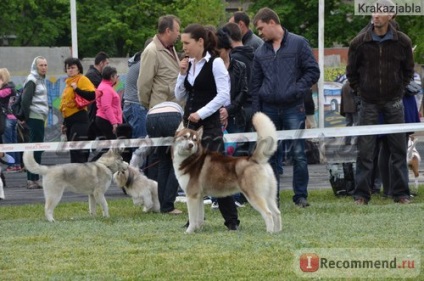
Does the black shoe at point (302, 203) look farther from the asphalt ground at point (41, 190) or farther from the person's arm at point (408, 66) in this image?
the asphalt ground at point (41, 190)

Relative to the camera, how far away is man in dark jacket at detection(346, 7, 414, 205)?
38.4 feet

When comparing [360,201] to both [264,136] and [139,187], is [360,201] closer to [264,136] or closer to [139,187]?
[139,187]

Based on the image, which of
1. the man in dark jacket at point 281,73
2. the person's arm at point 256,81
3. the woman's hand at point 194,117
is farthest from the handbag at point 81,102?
the woman's hand at point 194,117

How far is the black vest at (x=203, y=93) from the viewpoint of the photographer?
9.68 metres

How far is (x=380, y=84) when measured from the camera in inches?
462

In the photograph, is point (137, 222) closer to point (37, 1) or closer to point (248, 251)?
point (248, 251)

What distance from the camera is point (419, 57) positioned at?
31.2 meters

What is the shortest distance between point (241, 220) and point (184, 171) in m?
1.32

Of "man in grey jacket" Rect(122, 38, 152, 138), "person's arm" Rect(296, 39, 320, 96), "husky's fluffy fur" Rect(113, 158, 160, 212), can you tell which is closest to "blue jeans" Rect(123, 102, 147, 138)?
"man in grey jacket" Rect(122, 38, 152, 138)

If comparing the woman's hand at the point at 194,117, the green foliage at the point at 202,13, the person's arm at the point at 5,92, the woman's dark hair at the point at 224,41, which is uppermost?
the green foliage at the point at 202,13

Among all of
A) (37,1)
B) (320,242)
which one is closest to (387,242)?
(320,242)

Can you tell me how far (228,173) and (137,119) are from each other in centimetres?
493

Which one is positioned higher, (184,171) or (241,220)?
(184,171)

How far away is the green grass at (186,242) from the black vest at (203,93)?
1.02m
